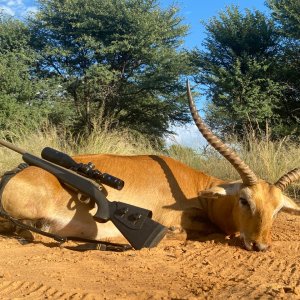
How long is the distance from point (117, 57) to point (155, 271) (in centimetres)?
1881

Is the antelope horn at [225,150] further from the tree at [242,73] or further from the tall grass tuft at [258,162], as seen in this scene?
the tree at [242,73]

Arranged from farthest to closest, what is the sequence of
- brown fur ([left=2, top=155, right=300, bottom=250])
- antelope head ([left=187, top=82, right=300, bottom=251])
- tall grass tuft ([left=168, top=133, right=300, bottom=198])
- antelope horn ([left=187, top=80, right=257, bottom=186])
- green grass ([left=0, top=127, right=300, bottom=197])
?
green grass ([left=0, top=127, right=300, bottom=197])
tall grass tuft ([left=168, top=133, right=300, bottom=198])
antelope horn ([left=187, top=80, right=257, bottom=186])
brown fur ([left=2, top=155, right=300, bottom=250])
antelope head ([left=187, top=82, right=300, bottom=251])

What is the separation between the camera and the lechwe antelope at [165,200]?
4.89m

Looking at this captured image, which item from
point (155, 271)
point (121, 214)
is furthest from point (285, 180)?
point (155, 271)

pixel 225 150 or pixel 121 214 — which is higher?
pixel 225 150

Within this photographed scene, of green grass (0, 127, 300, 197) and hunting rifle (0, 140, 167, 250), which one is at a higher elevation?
green grass (0, 127, 300, 197)

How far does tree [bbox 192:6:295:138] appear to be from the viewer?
17.9 meters

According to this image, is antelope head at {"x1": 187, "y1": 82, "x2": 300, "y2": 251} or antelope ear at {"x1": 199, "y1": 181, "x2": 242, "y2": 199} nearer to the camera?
antelope head at {"x1": 187, "y1": 82, "x2": 300, "y2": 251}

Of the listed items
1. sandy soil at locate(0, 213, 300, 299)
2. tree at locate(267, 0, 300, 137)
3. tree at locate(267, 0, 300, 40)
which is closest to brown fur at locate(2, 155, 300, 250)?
sandy soil at locate(0, 213, 300, 299)

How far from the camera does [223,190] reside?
5.25m

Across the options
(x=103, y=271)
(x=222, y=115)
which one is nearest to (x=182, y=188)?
(x=103, y=271)

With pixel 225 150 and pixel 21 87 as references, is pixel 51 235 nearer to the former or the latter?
pixel 225 150

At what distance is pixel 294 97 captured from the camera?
1908 centimetres

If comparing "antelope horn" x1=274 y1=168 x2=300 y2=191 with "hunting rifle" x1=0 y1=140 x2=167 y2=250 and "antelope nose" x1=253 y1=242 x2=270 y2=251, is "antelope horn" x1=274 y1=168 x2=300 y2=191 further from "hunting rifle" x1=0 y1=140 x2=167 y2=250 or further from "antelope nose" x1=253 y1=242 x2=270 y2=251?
"hunting rifle" x1=0 y1=140 x2=167 y2=250
